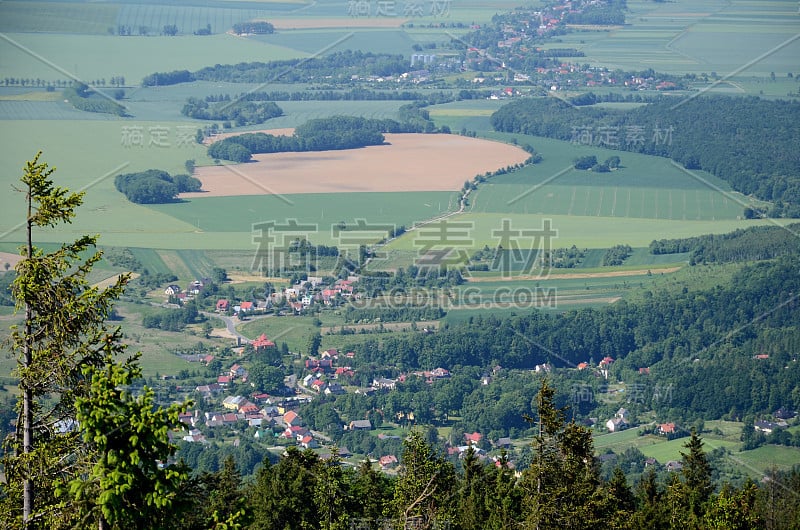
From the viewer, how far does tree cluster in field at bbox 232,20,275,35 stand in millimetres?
82375

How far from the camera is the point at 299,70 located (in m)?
80.9

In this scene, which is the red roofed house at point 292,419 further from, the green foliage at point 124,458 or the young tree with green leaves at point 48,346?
the green foliage at point 124,458

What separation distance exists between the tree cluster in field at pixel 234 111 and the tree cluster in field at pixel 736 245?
2749 cm

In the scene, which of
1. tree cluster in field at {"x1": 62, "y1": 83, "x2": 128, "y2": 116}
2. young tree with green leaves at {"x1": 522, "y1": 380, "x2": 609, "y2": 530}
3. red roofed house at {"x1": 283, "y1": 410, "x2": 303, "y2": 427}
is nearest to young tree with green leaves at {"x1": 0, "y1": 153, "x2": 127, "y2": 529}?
young tree with green leaves at {"x1": 522, "y1": 380, "x2": 609, "y2": 530}

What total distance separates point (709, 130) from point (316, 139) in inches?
736

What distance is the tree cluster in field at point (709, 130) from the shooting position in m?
54.9

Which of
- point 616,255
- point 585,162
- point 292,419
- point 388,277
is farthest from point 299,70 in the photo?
point 292,419

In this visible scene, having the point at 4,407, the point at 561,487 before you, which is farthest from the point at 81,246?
the point at 4,407

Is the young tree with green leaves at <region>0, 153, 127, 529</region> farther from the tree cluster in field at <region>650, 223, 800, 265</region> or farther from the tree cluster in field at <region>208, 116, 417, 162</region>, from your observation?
the tree cluster in field at <region>208, 116, 417, 162</region>

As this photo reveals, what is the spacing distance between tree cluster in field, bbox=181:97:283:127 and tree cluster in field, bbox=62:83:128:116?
377cm

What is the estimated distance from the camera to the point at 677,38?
86188mm

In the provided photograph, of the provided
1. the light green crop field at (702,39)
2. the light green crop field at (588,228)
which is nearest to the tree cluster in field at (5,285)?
the light green crop field at (588,228)

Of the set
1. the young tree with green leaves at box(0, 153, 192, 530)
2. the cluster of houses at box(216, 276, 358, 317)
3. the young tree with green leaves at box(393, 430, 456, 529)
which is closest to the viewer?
the young tree with green leaves at box(0, 153, 192, 530)

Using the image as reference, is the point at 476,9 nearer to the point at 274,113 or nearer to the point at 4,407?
the point at 274,113
